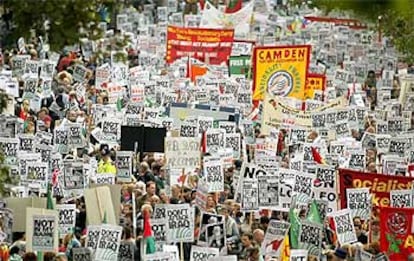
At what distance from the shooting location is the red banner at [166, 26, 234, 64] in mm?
34688

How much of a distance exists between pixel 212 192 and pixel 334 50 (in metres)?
19.1

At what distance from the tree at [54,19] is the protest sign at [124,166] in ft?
29.6

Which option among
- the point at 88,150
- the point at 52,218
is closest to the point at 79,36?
the point at 52,218

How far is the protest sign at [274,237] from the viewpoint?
53.6ft

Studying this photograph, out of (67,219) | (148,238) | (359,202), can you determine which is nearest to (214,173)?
(359,202)

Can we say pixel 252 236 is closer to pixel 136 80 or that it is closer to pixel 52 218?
pixel 52 218

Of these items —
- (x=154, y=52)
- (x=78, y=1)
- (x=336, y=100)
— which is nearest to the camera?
(x=78, y=1)

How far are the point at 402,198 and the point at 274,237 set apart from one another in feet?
6.73

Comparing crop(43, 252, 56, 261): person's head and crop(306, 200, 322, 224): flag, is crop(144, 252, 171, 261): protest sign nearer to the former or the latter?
crop(43, 252, 56, 261): person's head

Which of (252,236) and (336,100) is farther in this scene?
(336,100)

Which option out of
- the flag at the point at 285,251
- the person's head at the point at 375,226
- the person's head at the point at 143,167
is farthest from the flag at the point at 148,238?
the person's head at the point at 143,167

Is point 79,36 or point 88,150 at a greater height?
point 79,36

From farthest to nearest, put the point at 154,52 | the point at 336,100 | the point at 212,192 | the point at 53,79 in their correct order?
1. the point at 154,52
2. the point at 53,79
3. the point at 336,100
4. the point at 212,192

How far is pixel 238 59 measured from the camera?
33.5m
